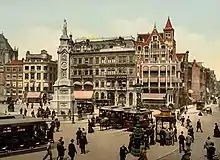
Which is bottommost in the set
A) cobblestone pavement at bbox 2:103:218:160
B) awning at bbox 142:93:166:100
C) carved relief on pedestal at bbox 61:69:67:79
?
cobblestone pavement at bbox 2:103:218:160

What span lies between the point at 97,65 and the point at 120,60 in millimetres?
5876

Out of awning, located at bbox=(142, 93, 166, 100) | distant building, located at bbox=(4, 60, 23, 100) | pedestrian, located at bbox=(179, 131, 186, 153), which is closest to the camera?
pedestrian, located at bbox=(179, 131, 186, 153)

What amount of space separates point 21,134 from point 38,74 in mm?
69466

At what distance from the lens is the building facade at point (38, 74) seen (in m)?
91.2

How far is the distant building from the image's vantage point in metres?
95.9

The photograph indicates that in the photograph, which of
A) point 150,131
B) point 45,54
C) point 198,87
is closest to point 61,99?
point 150,131

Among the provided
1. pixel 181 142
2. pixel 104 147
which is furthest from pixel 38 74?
pixel 181 142

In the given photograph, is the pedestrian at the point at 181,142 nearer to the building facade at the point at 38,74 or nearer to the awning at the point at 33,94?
the awning at the point at 33,94

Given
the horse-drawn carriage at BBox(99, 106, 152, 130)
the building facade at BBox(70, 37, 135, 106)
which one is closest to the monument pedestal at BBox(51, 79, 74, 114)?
the horse-drawn carriage at BBox(99, 106, 152, 130)

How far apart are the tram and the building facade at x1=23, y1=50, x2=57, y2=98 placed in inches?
2581

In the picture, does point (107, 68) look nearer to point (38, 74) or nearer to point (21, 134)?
point (38, 74)

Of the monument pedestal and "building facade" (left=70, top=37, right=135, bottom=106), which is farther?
"building facade" (left=70, top=37, right=135, bottom=106)

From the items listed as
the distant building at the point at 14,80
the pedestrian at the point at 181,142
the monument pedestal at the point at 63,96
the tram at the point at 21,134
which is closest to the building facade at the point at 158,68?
the monument pedestal at the point at 63,96

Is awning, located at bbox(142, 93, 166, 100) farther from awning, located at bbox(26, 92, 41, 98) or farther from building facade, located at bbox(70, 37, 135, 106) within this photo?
awning, located at bbox(26, 92, 41, 98)
